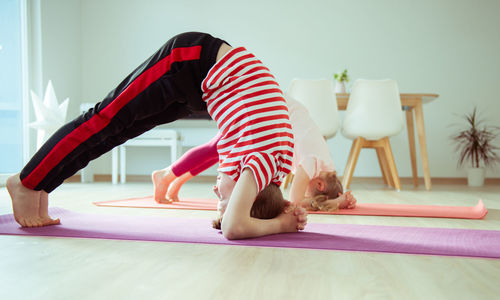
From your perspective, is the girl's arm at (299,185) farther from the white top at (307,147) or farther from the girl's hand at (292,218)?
the girl's hand at (292,218)

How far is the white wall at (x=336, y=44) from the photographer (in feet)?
15.9

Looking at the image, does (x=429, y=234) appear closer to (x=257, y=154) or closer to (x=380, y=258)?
(x=380, y=258)

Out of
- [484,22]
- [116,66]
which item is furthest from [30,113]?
[484,22]

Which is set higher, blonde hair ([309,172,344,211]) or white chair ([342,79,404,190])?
white chair ([342,79,404,190])

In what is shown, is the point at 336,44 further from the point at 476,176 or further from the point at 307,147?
the point at 307,147

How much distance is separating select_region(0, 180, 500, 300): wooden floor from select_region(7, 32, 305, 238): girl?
0.66ft

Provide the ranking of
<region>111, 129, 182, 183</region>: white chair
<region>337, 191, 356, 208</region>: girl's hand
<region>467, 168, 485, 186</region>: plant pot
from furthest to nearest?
<region>467, 168, 485, 186</region>: plant pot → <region>111, 129, 182, 183</region>: white chair → <region>337, 191, 356, 208</region>: girl's hand

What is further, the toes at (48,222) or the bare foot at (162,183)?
the bare foot at (162,183)

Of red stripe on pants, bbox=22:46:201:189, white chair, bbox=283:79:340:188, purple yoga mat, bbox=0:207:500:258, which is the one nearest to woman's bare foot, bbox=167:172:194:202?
purple yoga mat, bbox=0:207:500:258

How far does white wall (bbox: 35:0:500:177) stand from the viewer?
4.86 m

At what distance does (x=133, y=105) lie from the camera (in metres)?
1.28

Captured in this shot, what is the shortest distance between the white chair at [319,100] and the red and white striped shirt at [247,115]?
2.27 metres

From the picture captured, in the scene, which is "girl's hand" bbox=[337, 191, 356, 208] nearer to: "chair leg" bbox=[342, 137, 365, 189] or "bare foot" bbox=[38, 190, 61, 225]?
"bare foot" bbox=[38, 190, 61, 225]

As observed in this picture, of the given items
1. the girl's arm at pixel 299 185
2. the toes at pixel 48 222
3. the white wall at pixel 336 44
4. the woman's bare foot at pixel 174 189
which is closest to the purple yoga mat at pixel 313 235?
the toes at pixel 48 222
